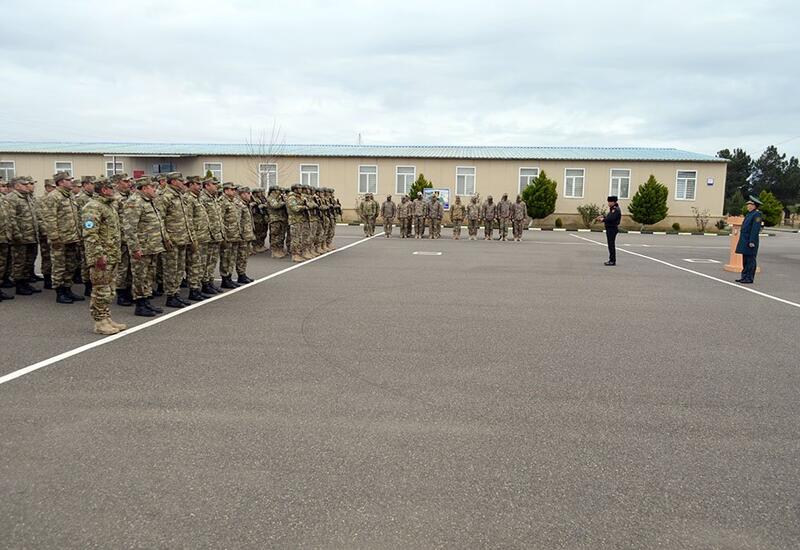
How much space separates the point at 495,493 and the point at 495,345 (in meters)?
3.51

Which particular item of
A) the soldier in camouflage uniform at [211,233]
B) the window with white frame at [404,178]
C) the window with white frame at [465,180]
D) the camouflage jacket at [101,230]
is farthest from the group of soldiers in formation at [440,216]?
the camouflage jacket at [101,230]

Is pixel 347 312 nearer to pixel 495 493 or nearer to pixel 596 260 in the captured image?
Result: pixel 495 493

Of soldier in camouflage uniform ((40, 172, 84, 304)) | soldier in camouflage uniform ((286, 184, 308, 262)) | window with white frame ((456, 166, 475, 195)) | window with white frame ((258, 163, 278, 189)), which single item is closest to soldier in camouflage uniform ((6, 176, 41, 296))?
soldier in camouflage uniform ((40, 172, 84, 304))

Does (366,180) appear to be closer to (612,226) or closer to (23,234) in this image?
(612,226)

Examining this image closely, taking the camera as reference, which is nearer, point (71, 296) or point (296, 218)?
point (71, 296)

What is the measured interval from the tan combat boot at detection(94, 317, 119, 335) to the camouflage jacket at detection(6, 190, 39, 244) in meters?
3.74

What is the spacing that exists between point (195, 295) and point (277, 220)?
22.0 ft

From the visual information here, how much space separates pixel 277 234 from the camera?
53.1 feet

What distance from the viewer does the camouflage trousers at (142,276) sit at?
8141 millimetres

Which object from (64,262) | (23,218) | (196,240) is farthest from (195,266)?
(23,218)

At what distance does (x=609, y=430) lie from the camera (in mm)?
4332

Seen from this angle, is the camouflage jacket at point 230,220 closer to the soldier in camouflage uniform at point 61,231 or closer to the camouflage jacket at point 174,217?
the camouflage jacket at point 174,217

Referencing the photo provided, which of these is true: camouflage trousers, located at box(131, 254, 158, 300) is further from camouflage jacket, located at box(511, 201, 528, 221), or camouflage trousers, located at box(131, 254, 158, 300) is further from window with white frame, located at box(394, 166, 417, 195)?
window with white frame, located at box(394, 166, 417, 195)

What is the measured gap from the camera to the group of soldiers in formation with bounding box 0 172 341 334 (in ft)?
24.1
